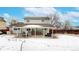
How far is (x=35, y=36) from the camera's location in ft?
9.15

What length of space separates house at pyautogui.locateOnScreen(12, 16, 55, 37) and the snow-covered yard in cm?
8

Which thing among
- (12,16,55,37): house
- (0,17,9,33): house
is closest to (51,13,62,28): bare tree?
(12,16,55,37): house

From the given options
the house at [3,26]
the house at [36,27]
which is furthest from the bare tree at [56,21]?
the house at [3,26]

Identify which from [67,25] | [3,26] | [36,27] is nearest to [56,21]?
[67,25]

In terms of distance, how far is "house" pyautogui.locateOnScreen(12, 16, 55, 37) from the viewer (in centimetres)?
275

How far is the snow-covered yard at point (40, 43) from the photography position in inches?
109

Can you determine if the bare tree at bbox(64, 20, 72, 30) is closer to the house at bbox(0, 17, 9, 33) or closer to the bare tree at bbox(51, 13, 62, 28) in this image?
the bare tree at bbox(51, 13, 62, 28)

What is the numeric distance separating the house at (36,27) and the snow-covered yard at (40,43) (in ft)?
0.26

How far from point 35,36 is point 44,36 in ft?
0.39

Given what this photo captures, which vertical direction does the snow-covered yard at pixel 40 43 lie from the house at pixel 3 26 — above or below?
below

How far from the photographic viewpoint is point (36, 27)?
2773mm

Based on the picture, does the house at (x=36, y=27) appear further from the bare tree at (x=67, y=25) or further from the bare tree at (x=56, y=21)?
the bare tree at (x=67, y=25)
